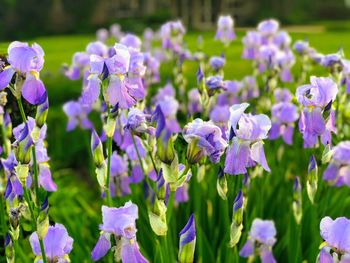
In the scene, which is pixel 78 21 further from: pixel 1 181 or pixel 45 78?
pixel 1 181

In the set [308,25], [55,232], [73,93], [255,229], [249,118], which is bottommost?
[308,25]

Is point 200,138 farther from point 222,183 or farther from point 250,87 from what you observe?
point 250,87

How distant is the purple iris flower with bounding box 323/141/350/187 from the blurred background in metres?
20.6

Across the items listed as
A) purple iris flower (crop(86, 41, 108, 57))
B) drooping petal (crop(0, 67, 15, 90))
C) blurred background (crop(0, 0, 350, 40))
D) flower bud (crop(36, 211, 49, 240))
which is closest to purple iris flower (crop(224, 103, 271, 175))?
flower bud (crop(36, 211, 49, 240))

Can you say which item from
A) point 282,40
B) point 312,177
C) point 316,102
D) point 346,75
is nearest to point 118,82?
point 316,102

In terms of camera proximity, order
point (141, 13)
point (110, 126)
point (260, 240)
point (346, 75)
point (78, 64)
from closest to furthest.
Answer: point (110, 126) → point (260, 240) → point (346, 75) → point (78, 64) → point (141, 13)

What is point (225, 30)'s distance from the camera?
16.6 ft

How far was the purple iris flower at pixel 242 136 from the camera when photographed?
1995 mm

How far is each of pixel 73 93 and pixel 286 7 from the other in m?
20.3

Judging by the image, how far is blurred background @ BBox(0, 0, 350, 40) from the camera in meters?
23.7

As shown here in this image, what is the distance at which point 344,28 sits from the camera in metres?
23.5

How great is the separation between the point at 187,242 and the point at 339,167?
1677mm

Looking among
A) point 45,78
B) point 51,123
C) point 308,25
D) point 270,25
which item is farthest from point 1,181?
point 308,25

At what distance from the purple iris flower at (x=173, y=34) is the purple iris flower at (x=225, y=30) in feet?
1.01
